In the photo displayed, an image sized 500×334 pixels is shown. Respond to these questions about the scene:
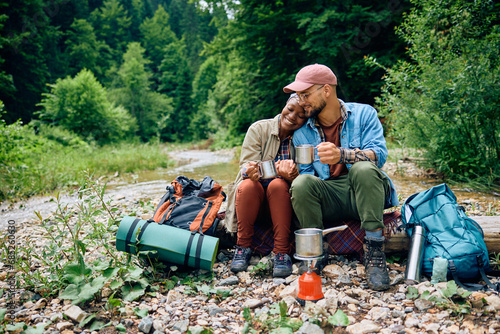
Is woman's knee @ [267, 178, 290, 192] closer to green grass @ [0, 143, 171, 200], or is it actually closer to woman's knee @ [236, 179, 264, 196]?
woman's knee @ [236, 179, 264, 196]

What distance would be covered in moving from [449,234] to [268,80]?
12450mm

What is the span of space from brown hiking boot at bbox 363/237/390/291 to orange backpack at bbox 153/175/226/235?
122 cm

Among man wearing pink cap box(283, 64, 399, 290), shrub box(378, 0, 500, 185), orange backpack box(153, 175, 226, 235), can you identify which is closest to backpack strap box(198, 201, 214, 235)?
orange backpack box(153, 175, 226, 235)

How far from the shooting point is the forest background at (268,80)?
5012mm

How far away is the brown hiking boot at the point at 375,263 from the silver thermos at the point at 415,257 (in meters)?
0.15

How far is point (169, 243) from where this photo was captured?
2.46 metres

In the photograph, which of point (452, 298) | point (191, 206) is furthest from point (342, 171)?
point (191, 206)

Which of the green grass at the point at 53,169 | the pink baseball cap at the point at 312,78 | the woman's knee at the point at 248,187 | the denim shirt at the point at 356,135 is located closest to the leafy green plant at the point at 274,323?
the woman's knee at the point at 248,187

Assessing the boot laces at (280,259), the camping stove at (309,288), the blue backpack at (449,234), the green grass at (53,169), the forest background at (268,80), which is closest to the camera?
the camping stove at (309,288)

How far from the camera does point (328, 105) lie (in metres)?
2.78

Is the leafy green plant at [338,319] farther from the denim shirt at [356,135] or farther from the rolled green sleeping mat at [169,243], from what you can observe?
the denim shirt at [356,135]

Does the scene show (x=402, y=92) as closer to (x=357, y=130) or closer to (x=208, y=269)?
(x=357, y=130)

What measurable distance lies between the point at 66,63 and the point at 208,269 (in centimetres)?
3193

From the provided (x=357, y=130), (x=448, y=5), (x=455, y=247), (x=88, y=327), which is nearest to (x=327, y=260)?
(x=455, y=247)
